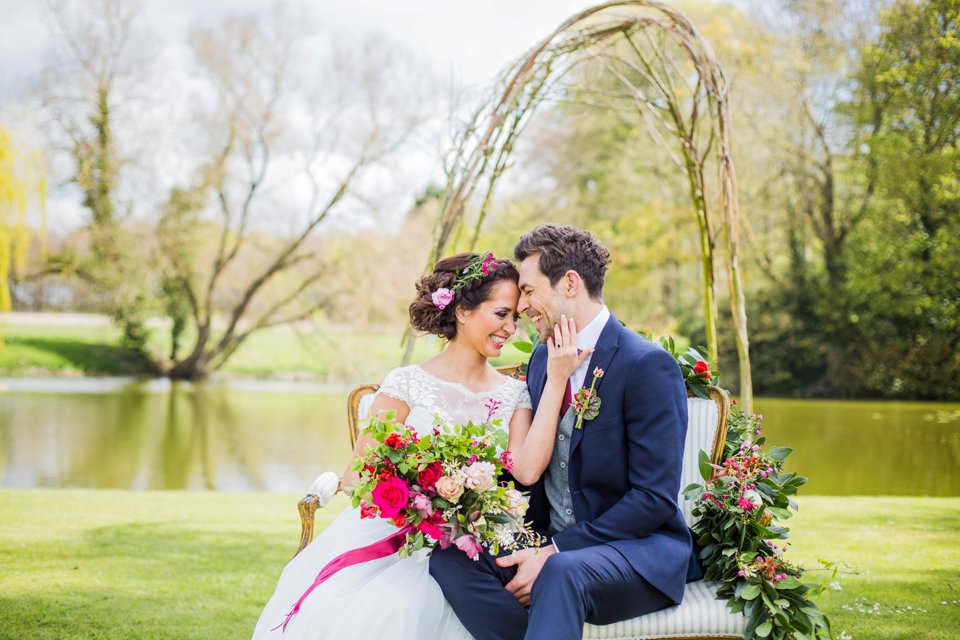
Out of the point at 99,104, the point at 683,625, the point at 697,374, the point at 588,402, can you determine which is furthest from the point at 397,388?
the point at 99,104

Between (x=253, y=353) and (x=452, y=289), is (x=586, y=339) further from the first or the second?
(x=253, y=353)

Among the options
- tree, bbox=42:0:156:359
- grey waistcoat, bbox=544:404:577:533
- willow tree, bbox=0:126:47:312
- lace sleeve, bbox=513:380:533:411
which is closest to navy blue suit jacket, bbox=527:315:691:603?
grey waistcoat, bbox=544:404:577:533

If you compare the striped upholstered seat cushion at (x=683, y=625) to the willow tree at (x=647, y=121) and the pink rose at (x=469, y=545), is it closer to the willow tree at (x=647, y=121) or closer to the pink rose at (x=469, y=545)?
the pink rose at (x=469, y=545)

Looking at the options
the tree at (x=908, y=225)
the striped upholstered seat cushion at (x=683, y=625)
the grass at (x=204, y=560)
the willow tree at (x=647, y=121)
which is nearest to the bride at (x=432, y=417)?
the striped upholstered seat cushion at (x=683, y=625)

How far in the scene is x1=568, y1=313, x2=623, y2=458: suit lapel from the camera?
113 inches

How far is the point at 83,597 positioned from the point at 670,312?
17.4 m

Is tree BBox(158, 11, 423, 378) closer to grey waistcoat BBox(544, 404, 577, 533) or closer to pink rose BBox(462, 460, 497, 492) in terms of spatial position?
grey waistcoat BBox(544, 404, 577, 533)

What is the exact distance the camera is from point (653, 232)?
60.4 ft

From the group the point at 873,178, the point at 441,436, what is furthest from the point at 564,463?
Result: the point at 873,178

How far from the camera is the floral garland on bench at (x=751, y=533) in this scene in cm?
266

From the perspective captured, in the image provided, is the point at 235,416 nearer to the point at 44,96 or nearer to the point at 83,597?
the point at 44,96

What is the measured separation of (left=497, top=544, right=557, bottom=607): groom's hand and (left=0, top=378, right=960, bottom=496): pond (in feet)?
23.3

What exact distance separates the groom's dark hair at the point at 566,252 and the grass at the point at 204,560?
2247mm

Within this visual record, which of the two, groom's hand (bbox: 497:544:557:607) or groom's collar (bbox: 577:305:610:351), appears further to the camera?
groom's collar (bbox: 577:305:610:351)
